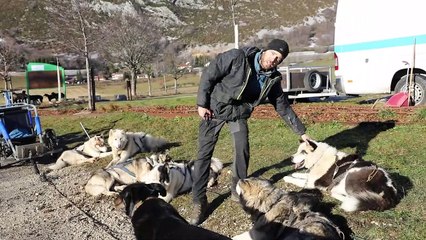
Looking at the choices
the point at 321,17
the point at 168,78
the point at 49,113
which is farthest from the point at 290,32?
the point at 49,113

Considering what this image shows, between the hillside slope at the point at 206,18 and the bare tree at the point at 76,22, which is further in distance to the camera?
the hillside slope at the point at 206,18

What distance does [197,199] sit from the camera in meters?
4.97

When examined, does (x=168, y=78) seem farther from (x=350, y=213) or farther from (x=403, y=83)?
(x=350, y=213)

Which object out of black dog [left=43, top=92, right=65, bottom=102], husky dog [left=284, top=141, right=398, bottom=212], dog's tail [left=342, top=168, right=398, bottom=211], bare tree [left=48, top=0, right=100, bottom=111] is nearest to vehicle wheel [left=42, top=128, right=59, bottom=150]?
husky dog [left=284, top=141, right=398, bottom=212]

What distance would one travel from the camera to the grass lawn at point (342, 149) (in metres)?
4.24

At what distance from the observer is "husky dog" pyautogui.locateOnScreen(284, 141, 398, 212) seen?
450cm

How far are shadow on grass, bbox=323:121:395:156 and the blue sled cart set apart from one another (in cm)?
630

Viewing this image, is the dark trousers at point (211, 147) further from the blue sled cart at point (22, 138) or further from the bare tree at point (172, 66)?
the bare tree at point (172, 66)

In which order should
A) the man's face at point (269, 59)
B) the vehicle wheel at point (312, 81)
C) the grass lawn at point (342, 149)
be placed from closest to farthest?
the grass lawn at point (342, 149)
the man's face at point (269, 59)
the vehicle wheel at point (312, 81)

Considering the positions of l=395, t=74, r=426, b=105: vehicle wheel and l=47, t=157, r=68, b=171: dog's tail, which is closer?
l=47, t=157, r=68, b=171: dog's tail

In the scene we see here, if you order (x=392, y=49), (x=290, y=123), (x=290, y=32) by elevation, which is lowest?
(x=290, y=123)

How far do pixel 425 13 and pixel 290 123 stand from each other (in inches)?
251

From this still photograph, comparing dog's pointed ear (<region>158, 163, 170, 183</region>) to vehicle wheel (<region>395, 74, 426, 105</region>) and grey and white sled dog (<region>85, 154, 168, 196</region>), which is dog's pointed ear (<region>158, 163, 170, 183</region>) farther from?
vehicle wheel (<region>395, 74, 426, 105</region>)

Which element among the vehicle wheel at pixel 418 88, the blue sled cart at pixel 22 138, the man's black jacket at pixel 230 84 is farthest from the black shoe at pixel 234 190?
the vehicle wheel at pixel 418 88
